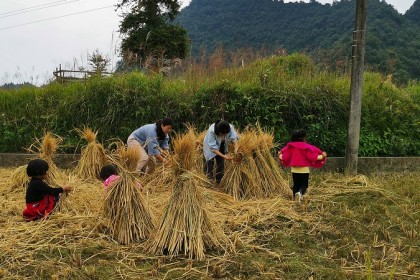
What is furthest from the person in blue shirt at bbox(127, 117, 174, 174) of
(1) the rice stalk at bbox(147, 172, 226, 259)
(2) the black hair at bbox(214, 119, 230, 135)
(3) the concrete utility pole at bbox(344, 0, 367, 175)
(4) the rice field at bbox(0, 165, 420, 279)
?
(3) the concrete utility pole at bbox(344, 0, 367, 175)

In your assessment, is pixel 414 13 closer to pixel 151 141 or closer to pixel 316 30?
pixel 316 30

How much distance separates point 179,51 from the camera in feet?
70.1

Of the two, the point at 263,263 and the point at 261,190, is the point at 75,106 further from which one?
the point at 263,263

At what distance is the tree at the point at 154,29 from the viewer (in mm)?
20828

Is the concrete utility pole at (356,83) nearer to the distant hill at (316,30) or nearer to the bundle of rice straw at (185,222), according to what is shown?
the distant hill at (316,30)

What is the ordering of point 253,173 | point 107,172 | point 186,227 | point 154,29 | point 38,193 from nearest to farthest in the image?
point 186,227, point 38,193, point 107,172, point 253,173, point 154,29

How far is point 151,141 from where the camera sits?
20.4 feet

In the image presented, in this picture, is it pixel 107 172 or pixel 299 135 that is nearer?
pixel 107 172

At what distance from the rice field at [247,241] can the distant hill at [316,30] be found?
19.6ft

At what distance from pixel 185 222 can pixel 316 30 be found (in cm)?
2023

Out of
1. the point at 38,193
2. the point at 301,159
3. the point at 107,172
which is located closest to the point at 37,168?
the point at 38,193

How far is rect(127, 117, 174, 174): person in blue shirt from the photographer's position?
607 cm

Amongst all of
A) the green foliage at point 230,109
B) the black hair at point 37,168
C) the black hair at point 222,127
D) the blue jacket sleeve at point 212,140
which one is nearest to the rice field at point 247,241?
the black hair at point 37,168

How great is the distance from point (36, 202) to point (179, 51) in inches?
690
